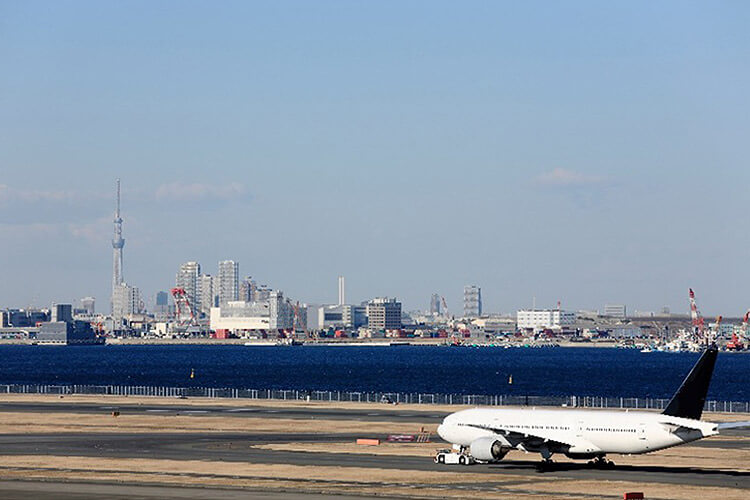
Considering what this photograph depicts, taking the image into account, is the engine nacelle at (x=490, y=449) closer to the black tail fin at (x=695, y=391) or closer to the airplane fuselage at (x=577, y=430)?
the airplane fuselage at (x=577, y=430)

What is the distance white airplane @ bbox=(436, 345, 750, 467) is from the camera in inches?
3858

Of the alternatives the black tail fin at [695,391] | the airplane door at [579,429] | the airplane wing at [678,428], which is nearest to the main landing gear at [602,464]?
the airplane door at [579,429]

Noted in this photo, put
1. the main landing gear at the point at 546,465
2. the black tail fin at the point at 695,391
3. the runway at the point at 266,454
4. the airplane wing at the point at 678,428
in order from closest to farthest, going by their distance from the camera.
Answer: the airplane wing at the point at 678,428, the black tail fin at the point at 695,391, the runway at the point at 266,454, the main landing gear at the point at 546,465

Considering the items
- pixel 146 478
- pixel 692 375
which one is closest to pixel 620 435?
pixel 692 375

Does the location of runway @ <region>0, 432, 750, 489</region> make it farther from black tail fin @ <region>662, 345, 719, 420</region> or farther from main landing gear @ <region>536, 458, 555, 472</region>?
black tail fin @ <region>662, 345, 719, 420</region>

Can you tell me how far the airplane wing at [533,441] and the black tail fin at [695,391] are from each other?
742 centimetres

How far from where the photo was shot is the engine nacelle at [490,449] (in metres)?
103

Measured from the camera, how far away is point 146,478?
9581 cm

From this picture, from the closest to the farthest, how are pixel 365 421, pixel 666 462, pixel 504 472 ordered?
A: 1. pixel 504 472
2. pixel 666 462
3. pixel 365 421

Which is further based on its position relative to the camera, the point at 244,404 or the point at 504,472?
the point at 244,404

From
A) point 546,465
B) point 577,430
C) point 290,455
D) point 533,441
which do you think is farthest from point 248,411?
point 577,430

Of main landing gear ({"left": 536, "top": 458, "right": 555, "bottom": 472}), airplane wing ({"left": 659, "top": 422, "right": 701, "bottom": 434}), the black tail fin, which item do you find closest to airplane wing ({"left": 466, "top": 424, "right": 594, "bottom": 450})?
main landing gear ({"left": 536, "top": 458, "right": 555, "bottom": 472})

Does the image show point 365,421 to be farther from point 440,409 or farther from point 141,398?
point 141,398

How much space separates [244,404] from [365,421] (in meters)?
36.5
